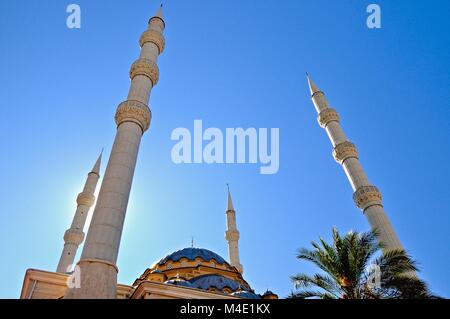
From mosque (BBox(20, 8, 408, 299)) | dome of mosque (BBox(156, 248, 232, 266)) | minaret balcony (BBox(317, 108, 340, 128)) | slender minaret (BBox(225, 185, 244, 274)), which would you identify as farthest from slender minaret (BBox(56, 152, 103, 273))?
minaret balcony (BBox(317, 108, 340, 128))

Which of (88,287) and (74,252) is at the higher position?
(74,252)

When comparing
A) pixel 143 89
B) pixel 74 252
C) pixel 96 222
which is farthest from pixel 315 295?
pixel 74 252

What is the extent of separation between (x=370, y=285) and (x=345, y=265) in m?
0.82

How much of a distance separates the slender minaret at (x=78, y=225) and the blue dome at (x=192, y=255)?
474 cm

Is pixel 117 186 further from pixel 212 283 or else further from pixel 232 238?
pixel 232 238

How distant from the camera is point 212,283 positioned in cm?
1897

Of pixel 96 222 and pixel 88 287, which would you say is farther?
pixel 96 222

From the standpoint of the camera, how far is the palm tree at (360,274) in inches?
416

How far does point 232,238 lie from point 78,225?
444 inches

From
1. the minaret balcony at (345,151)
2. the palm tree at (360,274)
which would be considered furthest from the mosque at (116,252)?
the minaret balcony at (345,151)

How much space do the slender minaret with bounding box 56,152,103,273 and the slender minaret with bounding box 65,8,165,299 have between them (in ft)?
30.7

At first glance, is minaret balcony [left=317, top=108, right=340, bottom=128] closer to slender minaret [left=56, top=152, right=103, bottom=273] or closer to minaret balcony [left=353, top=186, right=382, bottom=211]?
minaret balcony [left=353, top=186, right=382, bottom=211]
